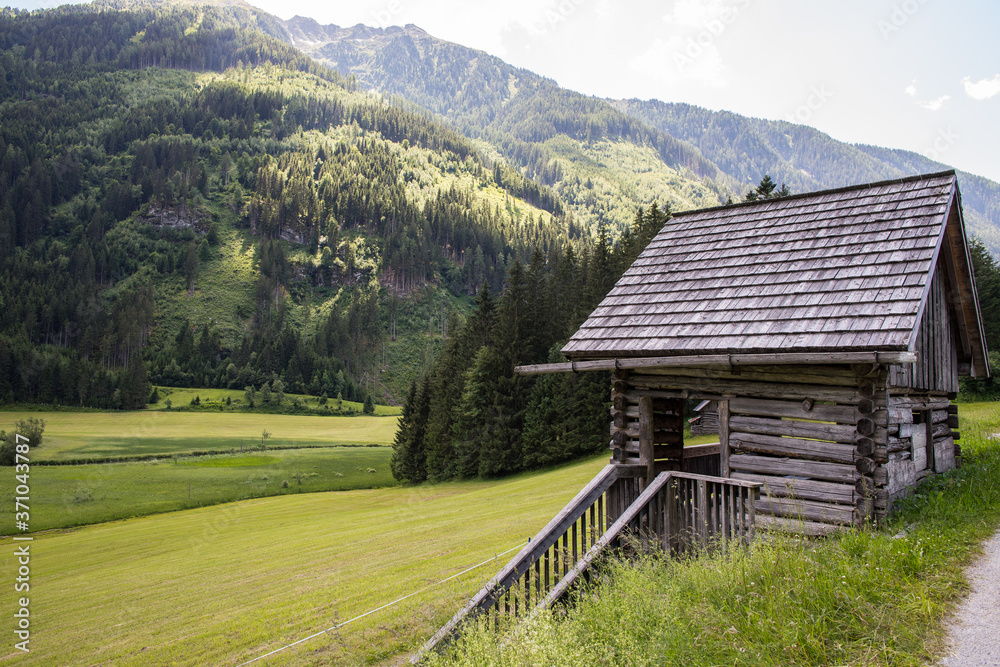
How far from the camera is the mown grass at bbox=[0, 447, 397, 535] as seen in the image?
4031 centimetres

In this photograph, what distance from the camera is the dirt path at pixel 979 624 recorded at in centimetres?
472

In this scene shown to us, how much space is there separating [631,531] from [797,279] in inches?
210

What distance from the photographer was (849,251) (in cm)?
1023

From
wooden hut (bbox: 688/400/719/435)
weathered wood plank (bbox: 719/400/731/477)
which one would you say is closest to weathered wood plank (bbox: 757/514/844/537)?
weathered wood plank (bbox: 719/400/731/477)

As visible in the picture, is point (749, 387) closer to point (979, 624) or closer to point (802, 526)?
point (802, 526)

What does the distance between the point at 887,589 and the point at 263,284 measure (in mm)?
152483

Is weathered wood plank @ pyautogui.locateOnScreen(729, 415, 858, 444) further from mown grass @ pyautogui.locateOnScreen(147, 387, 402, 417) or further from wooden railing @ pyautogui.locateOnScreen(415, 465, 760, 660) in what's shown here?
mown grass @ pyautogui.locateOnScreen(147, 387, 402, 417)

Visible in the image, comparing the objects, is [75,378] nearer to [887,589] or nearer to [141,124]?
[887,589]

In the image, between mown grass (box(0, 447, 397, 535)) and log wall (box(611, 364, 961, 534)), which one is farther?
mown grass (box(0, 447, 397, 535))

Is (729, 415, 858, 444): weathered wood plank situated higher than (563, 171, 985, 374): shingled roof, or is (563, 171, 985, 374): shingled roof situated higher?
(563, 171, 985, 374): shingled roof

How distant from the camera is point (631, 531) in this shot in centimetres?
886

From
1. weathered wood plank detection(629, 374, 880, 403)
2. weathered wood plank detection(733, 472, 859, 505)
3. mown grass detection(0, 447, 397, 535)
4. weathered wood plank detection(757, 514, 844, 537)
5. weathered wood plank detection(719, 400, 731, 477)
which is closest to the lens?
weathered wood plank detection(757, 514, 844, 537)

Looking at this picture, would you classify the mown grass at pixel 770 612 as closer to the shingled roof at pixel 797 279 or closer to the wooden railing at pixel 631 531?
the wooden railing at pixel 631 531

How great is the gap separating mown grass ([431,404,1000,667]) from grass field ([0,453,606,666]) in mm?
5031
